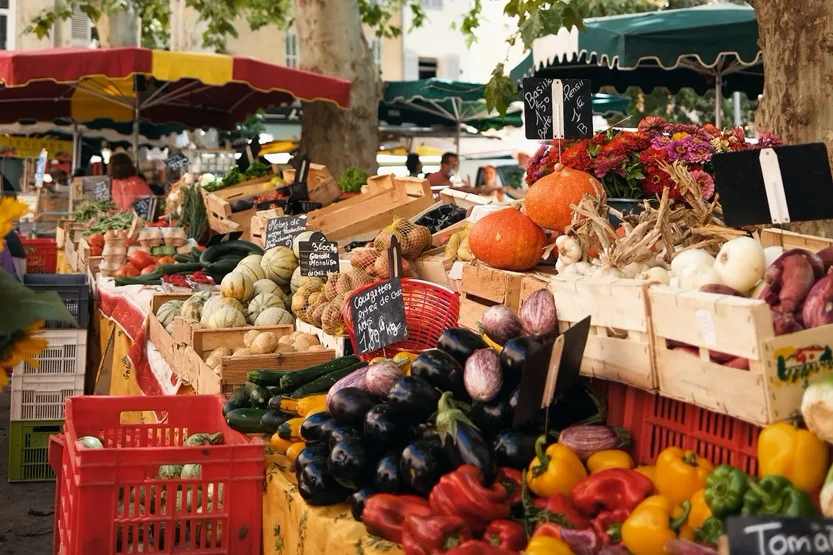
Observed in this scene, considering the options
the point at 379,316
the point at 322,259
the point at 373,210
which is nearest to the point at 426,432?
the point at 379,316

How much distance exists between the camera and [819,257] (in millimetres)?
2574

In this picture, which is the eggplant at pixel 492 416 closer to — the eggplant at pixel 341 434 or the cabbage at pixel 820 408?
the eggplant at pixel 341 434

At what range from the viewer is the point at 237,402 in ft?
12.2

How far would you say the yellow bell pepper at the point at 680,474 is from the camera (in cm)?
230

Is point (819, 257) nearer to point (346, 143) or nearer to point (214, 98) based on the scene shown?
point (346, 143)

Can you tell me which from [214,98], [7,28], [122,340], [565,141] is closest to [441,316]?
[565,141]

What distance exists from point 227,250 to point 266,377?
3321mm

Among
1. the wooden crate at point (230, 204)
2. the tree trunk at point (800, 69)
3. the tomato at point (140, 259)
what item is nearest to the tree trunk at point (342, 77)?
the wooden crate at point (230, 204)

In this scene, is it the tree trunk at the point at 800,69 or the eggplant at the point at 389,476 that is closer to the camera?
the eggplant at the point at 389,476

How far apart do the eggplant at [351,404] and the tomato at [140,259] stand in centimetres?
522

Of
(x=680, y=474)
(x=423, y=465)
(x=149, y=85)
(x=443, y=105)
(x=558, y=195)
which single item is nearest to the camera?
(x=680, y=474)

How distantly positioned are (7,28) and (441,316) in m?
28.2

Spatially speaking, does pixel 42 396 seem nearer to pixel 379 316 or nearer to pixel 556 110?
pixel 379 316

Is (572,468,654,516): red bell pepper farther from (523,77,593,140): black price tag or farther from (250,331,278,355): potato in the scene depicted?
(250,331,278,355): potato
